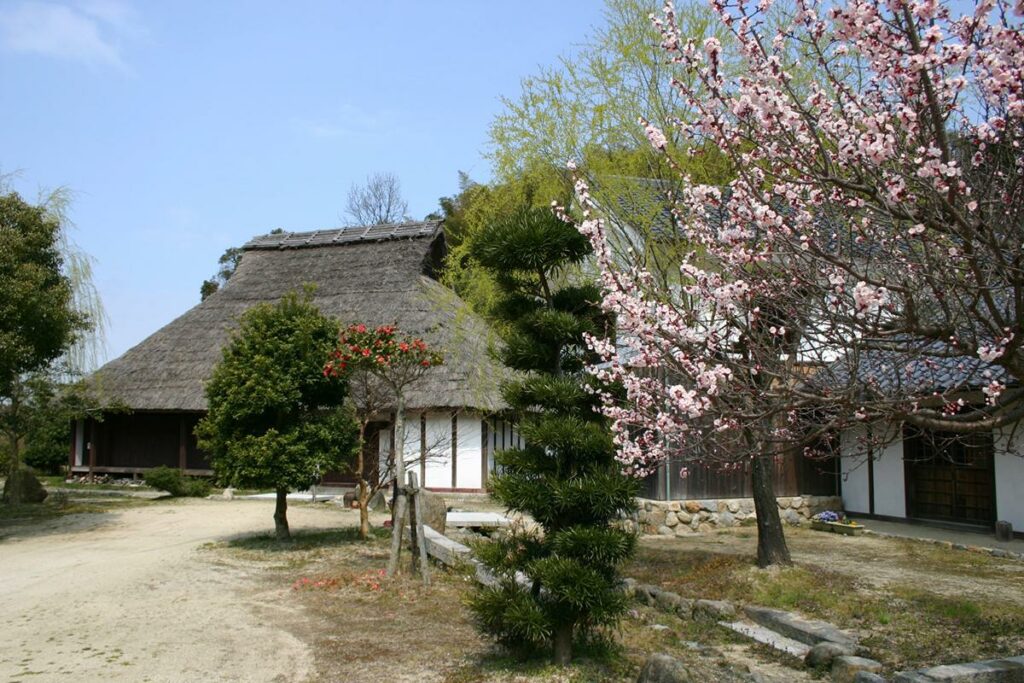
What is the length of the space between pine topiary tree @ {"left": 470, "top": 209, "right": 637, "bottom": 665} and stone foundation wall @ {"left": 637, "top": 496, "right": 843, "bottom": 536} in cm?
733

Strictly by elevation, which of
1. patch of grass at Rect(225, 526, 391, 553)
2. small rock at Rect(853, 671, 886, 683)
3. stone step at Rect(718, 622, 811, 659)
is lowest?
stone step at Rect(718, 622, 811, 659)

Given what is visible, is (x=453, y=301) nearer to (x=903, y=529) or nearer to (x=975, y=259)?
(x=903, y=529)

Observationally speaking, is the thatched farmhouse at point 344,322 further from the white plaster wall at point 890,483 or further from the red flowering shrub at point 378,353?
the white plaster wall at point 890,483

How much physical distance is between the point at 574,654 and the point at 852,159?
417 centimetres

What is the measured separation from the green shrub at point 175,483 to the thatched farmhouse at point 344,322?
167 cm

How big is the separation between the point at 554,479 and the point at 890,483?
33.2 ft

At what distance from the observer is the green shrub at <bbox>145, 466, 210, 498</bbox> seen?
19.1 meters

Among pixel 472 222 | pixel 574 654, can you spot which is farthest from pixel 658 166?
pixel 574 654

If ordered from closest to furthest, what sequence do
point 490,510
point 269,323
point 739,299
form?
point 739,299 → point 269,323 → point 490,510

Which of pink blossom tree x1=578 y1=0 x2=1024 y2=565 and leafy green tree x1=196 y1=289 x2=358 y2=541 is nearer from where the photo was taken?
pink blossom tree x1=578 y1=0 x2=1024 y2=565

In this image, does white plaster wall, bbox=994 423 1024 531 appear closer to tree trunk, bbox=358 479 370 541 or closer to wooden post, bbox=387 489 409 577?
wooden post, bbox=387 489 409 577

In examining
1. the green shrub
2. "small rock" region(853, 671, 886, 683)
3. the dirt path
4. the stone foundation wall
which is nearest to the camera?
"small rock" region(853, 671, 886, 683)

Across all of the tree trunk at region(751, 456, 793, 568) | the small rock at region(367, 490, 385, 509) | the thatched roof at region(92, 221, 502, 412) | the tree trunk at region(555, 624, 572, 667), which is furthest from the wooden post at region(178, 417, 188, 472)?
the tree trunk at region(555, 624, 572, 667)

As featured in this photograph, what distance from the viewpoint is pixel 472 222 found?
1273 centimetres
